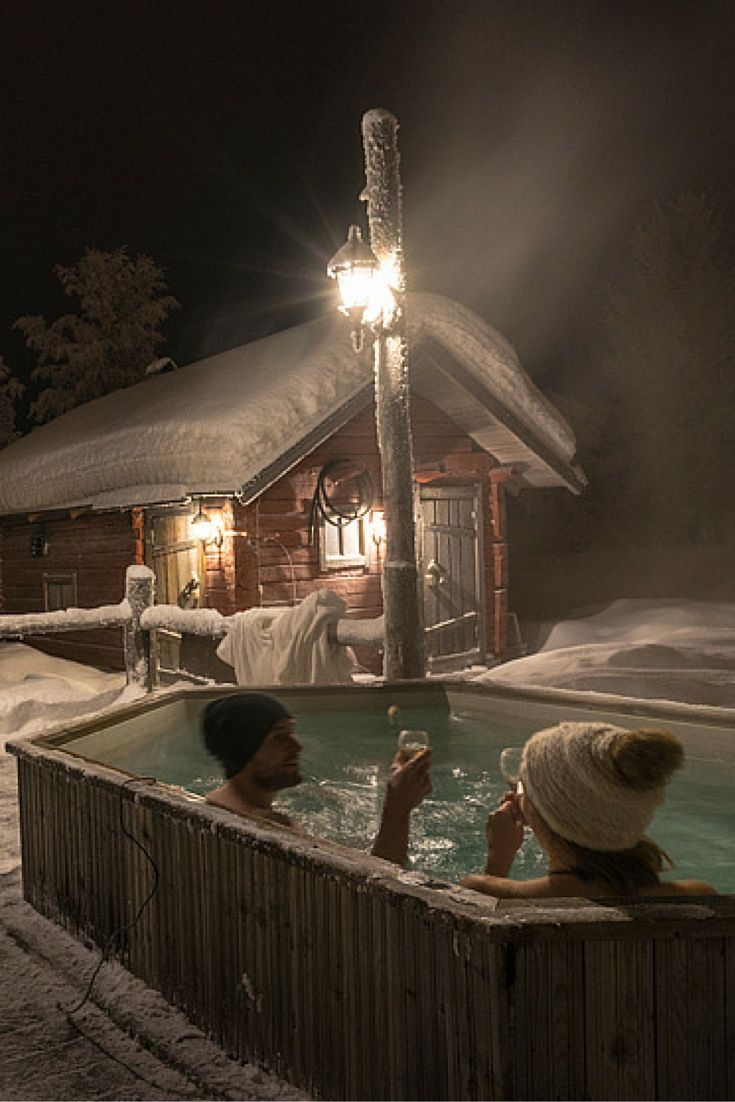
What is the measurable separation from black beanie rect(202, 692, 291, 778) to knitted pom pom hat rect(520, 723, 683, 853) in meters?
1.52

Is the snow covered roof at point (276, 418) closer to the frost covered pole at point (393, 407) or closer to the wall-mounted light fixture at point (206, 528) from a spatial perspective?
the wall-mounted light fixture at point (206, 528)

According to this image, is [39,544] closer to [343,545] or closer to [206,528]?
[206,528]

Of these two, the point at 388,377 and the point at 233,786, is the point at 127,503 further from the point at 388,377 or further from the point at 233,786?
the point at 233,786

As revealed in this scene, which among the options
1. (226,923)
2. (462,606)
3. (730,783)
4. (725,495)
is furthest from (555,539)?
(226,923)

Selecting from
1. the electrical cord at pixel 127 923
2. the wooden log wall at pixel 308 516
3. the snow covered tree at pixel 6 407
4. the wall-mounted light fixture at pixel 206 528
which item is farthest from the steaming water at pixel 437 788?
the snow covered tree at pixel 6 407

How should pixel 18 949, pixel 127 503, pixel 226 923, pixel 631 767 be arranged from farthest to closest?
pixel 127 503, pixel 18 949, pixel 226 923, pixel 631 767

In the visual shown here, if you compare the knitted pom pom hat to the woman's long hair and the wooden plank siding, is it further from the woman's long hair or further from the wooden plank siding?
the wooden plank siding

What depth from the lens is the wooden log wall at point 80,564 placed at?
15328 millimetres

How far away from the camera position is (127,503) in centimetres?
1291

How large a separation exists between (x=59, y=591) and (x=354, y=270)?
1151 centimetres

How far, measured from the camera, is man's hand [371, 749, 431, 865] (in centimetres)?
327

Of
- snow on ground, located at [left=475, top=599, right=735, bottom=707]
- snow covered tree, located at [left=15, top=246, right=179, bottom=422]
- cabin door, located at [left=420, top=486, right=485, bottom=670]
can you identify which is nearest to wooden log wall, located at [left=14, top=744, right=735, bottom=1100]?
snow on ground, located at [left=475, top=599, right=735, bottom=707]

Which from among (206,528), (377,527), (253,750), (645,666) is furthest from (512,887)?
(377,527)

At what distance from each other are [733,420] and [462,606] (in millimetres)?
21401
